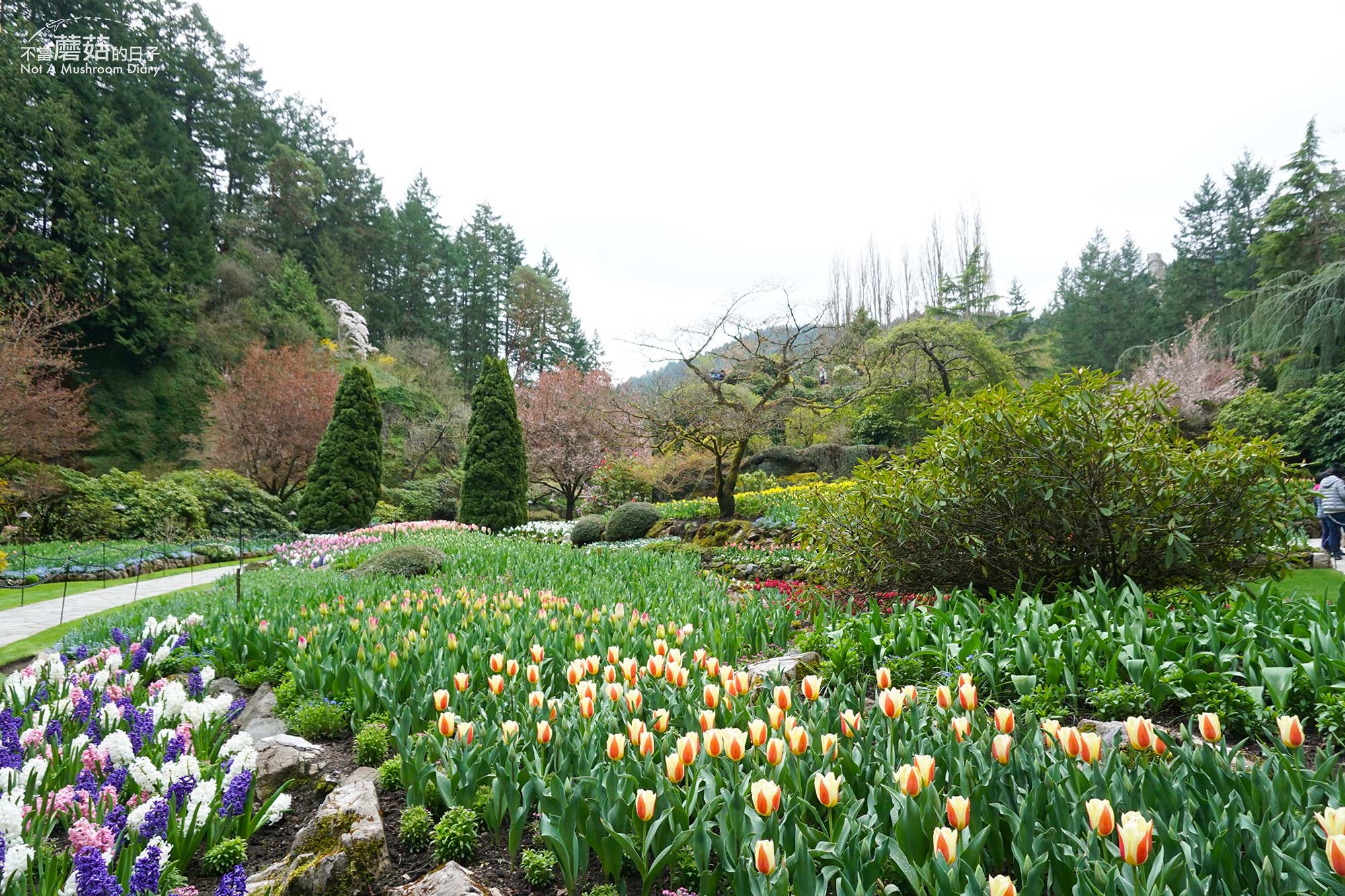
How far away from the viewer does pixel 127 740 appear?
229 cm

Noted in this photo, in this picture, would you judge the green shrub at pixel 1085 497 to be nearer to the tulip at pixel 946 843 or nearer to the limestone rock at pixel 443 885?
the tulip at pixel 946 843

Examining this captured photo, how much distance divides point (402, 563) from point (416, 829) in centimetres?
560

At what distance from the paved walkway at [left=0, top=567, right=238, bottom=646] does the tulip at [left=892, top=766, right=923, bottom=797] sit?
7157 mm

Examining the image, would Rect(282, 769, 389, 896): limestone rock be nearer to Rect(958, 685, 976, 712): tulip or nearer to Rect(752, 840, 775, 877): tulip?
Rect(752, 840, 775, 877): tulip

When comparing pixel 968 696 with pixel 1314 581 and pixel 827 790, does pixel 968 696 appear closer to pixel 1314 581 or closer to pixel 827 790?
pixel 827 790

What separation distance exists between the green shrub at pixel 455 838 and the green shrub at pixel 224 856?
62 centimetres

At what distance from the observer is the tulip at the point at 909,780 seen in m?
1.58

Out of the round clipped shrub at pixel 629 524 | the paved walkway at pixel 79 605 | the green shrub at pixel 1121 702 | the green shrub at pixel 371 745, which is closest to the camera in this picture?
the green shrub at pixel 1121 702

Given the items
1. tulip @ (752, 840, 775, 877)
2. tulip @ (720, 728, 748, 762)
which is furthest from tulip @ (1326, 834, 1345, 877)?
tulip @ (720, 728, 748, 762)

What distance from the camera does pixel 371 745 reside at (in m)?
2.71

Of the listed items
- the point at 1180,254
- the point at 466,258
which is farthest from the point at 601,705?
the point at 1180,254

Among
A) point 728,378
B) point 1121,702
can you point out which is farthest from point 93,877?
point 728,378

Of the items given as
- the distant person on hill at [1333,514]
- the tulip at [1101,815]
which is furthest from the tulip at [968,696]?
the distant person on hill at [1333,514]

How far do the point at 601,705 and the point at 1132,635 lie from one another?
2.38 m
